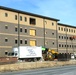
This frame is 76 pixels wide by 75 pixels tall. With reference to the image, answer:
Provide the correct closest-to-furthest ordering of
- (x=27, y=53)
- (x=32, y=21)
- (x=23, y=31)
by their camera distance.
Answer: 1. (x=27, y=53)
2. (x=23, y=31)
3. (x=32, y=21)

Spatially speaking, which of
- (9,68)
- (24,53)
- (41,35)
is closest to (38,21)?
(41,35)

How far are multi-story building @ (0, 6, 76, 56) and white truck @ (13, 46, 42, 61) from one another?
35.1ft

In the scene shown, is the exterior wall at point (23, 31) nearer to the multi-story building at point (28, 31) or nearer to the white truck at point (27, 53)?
the multi-story building at point (28, 31)

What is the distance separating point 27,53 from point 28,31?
20.9 metres

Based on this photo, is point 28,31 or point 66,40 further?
point 66,40

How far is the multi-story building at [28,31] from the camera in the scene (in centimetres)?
7644

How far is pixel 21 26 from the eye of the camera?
3273 inches

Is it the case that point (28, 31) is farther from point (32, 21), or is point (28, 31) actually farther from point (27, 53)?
point (27, 53)

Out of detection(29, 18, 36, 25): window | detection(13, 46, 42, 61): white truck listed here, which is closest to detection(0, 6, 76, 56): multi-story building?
detection(29, 18, 36, 25): window

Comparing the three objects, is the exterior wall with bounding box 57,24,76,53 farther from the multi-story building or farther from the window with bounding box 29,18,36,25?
the window with bounding box 29,18,36,25

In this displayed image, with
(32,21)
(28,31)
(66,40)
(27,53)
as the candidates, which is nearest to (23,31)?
(28,31)

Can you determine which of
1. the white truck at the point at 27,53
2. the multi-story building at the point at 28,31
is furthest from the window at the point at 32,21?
the white truck at the point at 27,53

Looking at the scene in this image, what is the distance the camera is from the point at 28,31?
283 feet

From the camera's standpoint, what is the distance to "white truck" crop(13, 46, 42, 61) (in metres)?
63.5
